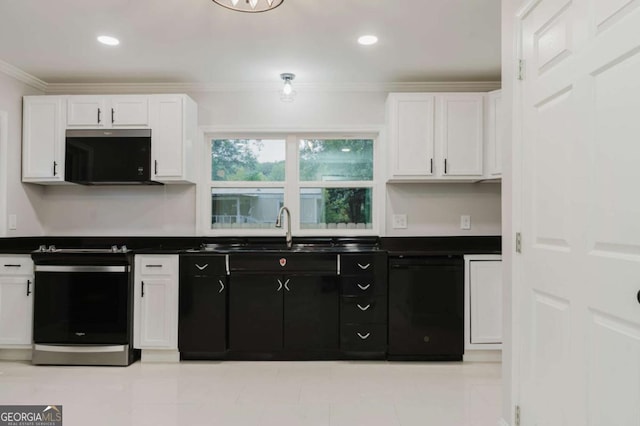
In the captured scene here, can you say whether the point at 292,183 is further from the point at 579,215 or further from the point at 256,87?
the point at 579,215

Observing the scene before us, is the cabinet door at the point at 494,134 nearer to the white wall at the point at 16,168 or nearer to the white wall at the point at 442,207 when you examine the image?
the white wall at the point at 442,207

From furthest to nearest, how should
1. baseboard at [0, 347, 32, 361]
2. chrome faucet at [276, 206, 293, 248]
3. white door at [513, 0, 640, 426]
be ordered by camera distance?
1. chrome faucet at [276, 206, 293, 248]
2. baseboard at [0, 347, 32, 361]
3. white door at [513, 0, 640, 426]

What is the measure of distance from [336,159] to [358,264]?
1.24 metres

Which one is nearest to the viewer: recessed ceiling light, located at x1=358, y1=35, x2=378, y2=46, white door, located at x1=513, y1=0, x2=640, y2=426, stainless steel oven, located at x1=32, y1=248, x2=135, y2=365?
white door, located at x1=513, y1=0, x2=640, y2=426

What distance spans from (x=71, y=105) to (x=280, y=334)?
282 cm

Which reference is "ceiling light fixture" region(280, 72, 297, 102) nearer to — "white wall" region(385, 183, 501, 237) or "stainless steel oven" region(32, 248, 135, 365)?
"white wall" region(385, 183, 501, 237)

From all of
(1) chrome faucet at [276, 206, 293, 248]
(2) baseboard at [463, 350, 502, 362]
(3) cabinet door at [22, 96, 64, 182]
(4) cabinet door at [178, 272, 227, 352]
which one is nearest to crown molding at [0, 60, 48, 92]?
(3) cabinet door at [22, 96, 64, 182]

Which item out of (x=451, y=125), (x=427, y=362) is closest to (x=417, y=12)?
(x=451, y=125)

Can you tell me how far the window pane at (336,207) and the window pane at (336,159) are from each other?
0.45 feet

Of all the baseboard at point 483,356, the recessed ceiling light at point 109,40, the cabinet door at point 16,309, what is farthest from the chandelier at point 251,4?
the baseboard at point 483,356

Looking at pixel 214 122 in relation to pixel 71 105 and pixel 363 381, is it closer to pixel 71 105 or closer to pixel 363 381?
pixel 71 105

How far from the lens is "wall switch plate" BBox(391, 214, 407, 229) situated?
3938 millimetres

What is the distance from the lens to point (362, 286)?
11.0 ft

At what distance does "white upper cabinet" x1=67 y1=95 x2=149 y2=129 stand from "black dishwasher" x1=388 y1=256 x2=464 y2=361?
2654 mm
